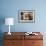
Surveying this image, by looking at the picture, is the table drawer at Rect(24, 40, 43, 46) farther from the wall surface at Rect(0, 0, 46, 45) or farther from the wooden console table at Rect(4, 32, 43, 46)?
the wall surface at Rect(0, 0, 46, 45)

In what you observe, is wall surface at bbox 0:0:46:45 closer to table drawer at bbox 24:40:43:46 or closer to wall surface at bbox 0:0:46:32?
wall surface at bbox 0:0:46:32

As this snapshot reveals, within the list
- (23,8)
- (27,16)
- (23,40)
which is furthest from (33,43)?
(23,8)

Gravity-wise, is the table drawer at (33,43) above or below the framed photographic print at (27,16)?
below

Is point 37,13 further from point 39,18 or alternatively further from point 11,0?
point 11,0

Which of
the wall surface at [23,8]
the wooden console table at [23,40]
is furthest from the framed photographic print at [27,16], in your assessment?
the wooden console table at [23,40]

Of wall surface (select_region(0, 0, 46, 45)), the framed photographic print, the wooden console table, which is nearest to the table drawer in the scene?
the wooden console table

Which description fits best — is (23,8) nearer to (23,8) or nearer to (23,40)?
(23,8)

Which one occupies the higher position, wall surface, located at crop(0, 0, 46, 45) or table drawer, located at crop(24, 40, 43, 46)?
wall surface, located at crop(0, 0, 46, 45)

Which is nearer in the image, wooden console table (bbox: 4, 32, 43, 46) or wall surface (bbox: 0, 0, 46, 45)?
wooden console table (bbox: 4, 32, 43, 46)

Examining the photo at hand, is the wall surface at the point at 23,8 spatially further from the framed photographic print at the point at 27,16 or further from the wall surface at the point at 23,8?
the framed photographic print at the point at 27,16

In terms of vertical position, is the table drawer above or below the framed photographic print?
below

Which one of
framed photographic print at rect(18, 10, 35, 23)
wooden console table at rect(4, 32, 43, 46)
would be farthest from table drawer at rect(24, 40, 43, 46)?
framed photographic print at rect(18, 10, 35, 23)

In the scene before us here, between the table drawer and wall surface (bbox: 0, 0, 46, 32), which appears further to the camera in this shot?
wall surface (bbox: 0, 0, 46, 32)

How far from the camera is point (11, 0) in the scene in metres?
4.48
